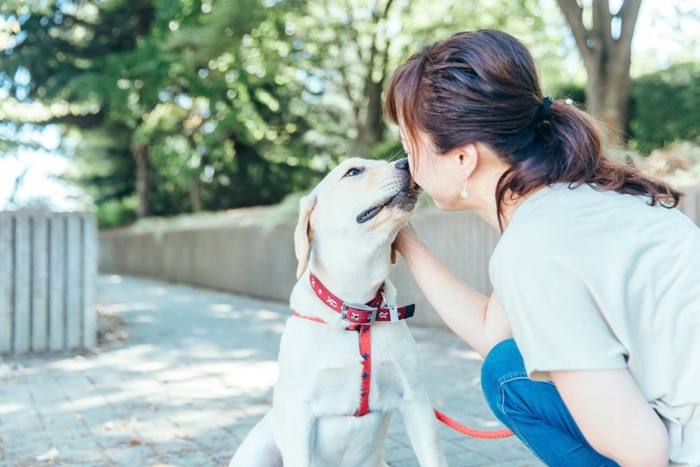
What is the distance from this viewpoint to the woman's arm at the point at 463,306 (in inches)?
94.8

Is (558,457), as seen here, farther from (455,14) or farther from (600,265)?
(455,14)

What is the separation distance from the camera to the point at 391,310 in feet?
8.83

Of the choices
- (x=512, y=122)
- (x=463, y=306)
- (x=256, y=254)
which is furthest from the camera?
(x=256, y=254)

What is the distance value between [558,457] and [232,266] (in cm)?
1191

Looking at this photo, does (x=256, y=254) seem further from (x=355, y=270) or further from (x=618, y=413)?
(x=618, y=413)

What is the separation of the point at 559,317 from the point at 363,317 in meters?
1.22

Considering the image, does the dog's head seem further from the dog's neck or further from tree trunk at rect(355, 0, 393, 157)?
tree trunk at rect(355, 0, 393, 157)

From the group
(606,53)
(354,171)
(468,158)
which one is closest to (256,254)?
(606,53)

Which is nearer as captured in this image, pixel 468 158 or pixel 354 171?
pixel 468 158

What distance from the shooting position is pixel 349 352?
102 inches

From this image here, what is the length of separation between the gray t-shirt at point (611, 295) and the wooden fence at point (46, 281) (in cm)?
565

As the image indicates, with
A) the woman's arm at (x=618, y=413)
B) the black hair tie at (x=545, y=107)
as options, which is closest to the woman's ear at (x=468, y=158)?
the black hair tie at (x=545, y=107)

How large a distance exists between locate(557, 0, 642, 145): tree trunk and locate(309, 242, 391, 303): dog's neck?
21.7 ft

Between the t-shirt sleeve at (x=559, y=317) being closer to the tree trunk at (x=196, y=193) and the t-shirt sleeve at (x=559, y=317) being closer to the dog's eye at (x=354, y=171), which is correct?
the dog's eye at (x=354, y=171)
